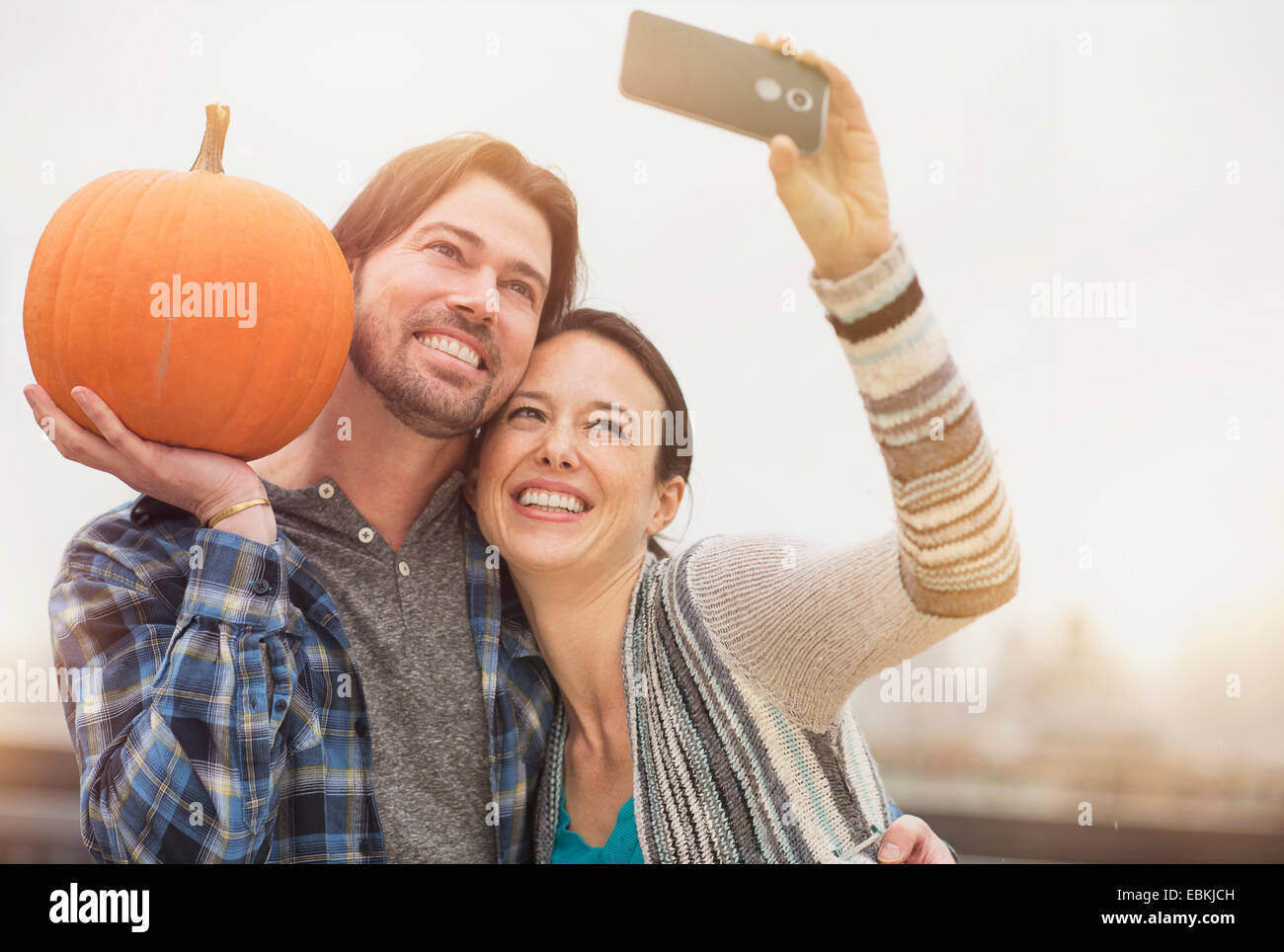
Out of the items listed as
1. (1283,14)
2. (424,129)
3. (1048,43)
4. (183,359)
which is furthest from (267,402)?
(1283,14)

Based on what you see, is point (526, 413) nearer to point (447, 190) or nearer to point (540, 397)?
point (540, 397)

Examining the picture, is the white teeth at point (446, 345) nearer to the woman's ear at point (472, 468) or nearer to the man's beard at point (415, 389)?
the man's beard at point (415, 389)

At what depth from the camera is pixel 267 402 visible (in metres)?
1.48

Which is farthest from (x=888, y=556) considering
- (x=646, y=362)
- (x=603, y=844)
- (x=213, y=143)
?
(x=213, y=143)

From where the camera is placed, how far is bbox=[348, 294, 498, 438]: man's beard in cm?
165

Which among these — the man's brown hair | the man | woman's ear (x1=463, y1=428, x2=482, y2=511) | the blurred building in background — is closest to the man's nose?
the man

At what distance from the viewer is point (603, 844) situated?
1.69 m

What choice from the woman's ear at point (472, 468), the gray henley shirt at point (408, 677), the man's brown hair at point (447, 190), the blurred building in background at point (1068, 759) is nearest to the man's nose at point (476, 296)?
the man's brown hair at point (447, 190)

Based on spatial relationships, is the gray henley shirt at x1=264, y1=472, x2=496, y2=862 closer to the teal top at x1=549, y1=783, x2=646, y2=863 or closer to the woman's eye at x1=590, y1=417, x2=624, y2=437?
the teal top at x1=549, y1=783, x2=646, y2=863

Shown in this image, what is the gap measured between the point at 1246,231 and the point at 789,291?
33.9 inches

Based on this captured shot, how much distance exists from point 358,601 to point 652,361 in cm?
65

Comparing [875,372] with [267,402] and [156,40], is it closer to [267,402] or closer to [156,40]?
[267,402]

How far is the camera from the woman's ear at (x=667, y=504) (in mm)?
1805

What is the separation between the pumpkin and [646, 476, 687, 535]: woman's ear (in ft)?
2.04
